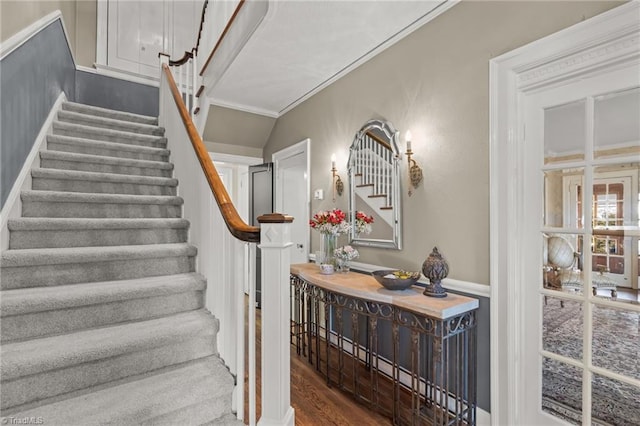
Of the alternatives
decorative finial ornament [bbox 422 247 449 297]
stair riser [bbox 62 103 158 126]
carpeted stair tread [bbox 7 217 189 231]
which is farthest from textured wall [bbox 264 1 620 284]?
stair riser [bbox 62 103 158 126]

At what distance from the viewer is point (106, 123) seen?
3.18 metres

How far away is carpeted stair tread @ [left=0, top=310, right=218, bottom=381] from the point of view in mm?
1260

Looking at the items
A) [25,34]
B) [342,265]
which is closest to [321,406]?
[342,265]

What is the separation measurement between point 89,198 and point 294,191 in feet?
7.97

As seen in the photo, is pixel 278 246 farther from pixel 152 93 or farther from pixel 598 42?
pixel 152 93

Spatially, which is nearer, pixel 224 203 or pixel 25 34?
pixel 224 203

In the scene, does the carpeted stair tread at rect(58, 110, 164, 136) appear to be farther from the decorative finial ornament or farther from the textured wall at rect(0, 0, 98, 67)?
the decorative finial ornament

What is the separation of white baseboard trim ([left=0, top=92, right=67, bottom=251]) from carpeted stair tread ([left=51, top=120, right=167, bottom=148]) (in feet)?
0.35

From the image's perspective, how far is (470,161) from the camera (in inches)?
75.8

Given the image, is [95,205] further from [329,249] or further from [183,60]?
[183,60]

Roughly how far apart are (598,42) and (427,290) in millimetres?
1506

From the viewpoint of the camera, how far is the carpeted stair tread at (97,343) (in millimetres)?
1260

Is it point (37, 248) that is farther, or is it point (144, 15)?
point (144, 15)

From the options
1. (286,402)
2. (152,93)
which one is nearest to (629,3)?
(286,402)
